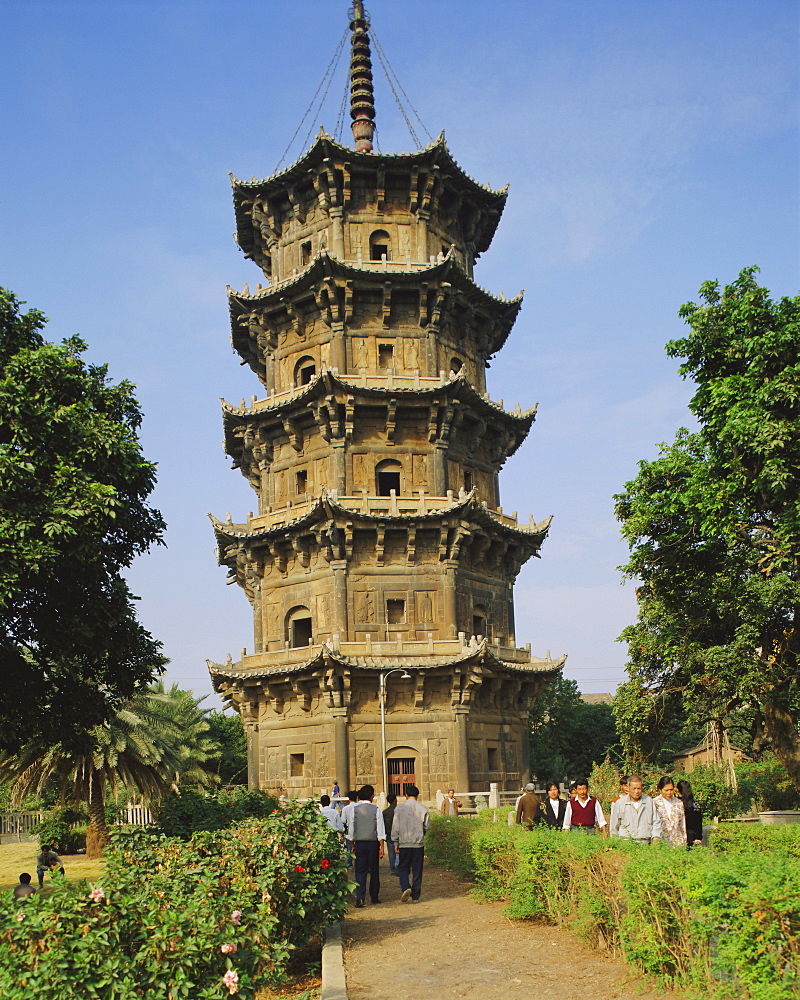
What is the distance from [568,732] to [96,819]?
40767mm

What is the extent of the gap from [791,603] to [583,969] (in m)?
11.8

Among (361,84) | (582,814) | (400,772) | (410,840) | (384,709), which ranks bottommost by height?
(410,840)

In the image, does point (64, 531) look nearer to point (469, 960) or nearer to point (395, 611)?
point (469, 960)

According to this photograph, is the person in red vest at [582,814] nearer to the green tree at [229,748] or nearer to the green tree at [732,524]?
the green tree at [732,524]

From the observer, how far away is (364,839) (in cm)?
1499

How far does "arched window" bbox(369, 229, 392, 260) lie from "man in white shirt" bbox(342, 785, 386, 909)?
26.0 metres

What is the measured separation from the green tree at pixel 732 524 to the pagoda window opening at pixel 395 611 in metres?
12.2

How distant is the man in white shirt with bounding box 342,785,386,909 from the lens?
14961mm

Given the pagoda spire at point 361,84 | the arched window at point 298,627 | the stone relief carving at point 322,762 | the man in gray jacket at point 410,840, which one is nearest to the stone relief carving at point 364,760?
the stone relief carving at point 322,762

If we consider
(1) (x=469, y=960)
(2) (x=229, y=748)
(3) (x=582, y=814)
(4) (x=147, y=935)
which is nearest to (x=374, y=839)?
(3) (x=582, y=814)

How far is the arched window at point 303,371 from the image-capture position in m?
36.4

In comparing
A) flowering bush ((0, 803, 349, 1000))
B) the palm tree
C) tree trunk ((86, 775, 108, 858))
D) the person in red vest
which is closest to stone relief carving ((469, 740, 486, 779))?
the palm tree

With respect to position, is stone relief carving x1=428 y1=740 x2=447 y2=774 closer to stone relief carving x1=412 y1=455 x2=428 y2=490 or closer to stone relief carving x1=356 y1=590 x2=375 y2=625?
stone relief carving x1=356 y1=590 x2=375 y2=625

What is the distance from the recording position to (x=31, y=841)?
5128 centimetres
